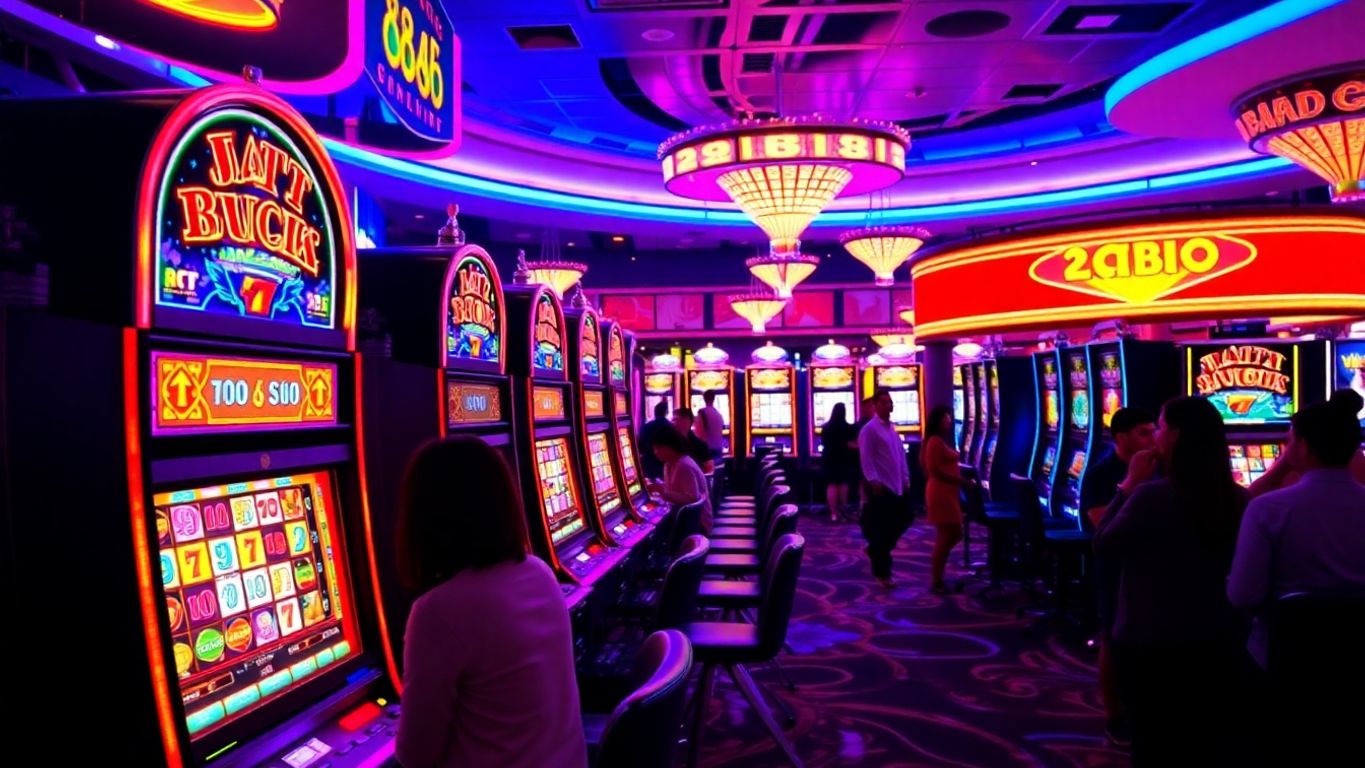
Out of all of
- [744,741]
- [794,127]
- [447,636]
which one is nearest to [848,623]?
[744,741]

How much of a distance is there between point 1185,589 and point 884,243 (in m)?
8.05

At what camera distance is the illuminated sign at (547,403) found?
13.7ft

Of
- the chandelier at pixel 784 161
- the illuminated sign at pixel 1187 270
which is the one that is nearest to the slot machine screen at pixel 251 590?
the chandelier at pixel 784 161

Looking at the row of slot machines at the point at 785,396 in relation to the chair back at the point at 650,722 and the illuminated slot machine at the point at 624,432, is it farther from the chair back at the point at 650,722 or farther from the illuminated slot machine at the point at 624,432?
the chair back at the point at 650,722

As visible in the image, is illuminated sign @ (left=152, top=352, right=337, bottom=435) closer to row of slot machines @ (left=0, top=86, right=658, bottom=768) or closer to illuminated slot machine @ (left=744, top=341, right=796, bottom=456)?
row of slot machines @ (left=0, top=86, right=658, bottom=768)

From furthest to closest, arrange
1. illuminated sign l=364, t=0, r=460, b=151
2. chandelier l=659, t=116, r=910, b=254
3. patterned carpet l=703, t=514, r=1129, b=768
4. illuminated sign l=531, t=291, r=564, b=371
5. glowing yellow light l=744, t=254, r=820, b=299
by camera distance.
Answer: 1. glowing yellow light l=744, t=254, r=820, b=299
2. chandelier l=659, t=116, r=910, b=254
3. illuminated sign l=531, t=291, r=564, b=371
4. patterned carpet l=703, t=514, r=1129, b=768
5. illuminated sign l=364, t=0, r=460, b=151

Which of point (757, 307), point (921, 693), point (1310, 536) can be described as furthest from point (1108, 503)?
point (757, 307)

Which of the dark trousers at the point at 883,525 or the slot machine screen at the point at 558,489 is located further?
the dark trousers at the point at 883,525

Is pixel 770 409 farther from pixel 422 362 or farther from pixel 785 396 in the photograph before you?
pixel 422 362

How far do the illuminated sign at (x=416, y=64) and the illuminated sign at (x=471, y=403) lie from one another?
77cm

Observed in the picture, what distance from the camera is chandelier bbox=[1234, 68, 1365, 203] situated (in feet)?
21.1

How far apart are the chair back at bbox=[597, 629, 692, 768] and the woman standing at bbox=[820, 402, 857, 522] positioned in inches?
Result: 358

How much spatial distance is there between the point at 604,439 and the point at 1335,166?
467 cm

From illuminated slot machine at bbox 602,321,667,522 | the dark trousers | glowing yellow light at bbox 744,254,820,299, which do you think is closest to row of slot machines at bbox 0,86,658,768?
illuminated slot machine at bbox 602,321,667,522
